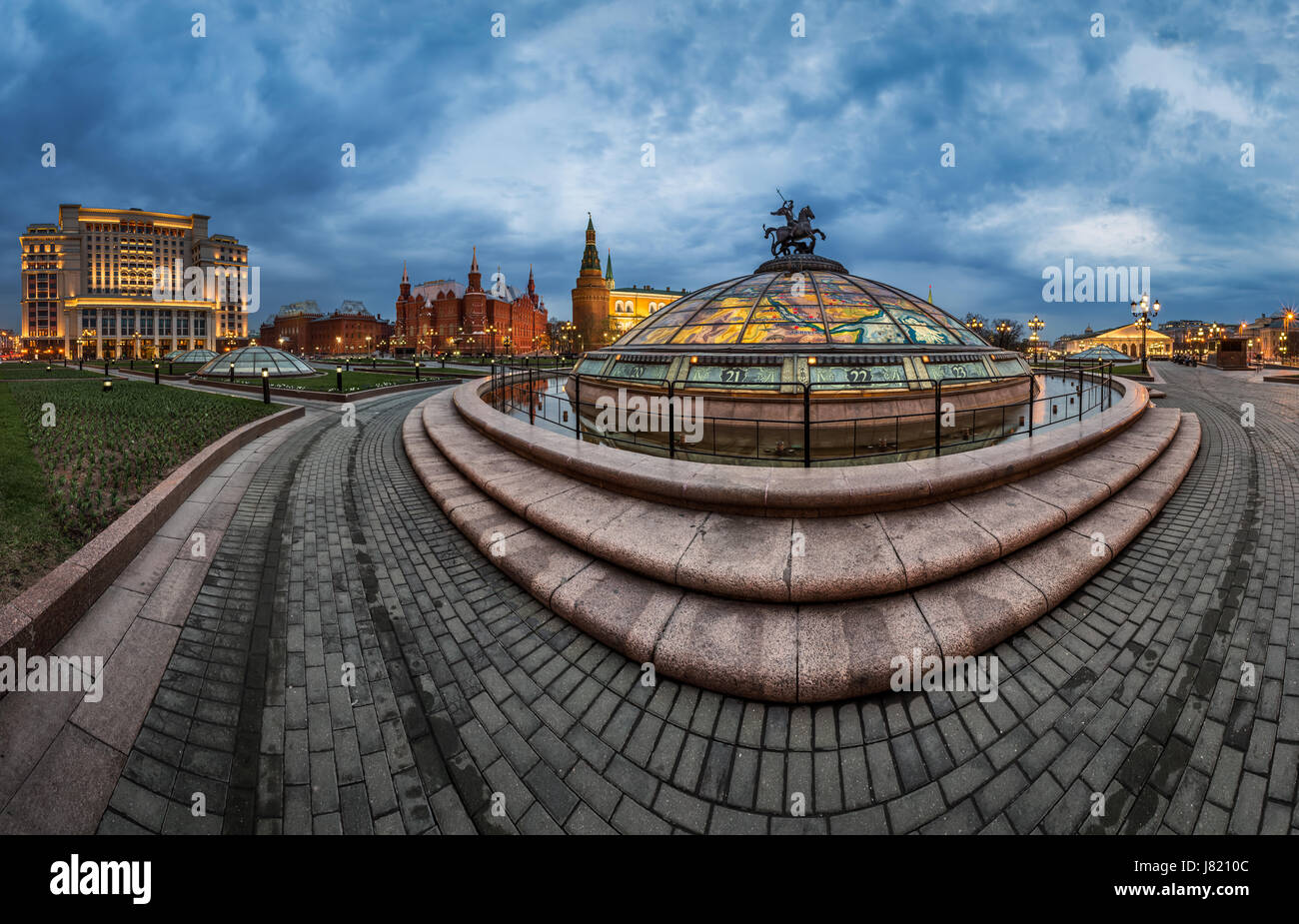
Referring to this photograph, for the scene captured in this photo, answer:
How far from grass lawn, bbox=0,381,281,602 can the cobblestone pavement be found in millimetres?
1317

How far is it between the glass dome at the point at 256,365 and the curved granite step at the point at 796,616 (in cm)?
3060

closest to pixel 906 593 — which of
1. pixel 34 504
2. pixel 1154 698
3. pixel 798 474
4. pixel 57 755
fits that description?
A: pixel 1154 698

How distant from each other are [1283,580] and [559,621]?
6478 millimetres

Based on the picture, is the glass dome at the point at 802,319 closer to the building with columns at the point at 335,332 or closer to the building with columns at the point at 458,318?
the building with columns at the point at 458,318

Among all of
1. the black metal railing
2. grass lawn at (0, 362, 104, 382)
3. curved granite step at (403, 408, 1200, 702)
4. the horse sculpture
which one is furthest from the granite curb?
grass lawn at (0, 362, 104, 382)

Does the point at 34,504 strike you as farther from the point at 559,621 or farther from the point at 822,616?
the point at 822,616

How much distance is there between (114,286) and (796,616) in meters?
165

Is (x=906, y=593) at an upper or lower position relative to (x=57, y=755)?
upper

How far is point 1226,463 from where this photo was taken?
8.41m

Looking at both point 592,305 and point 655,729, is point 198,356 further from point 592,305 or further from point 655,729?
point 592,305

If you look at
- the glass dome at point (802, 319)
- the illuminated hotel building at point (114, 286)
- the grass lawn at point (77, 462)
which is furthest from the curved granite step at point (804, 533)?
the illuminated hotel building at point (114, 286)

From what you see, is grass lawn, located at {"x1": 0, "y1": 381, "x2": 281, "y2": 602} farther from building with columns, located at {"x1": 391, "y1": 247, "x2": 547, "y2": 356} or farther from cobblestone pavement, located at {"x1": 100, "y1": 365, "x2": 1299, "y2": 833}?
building with columns, located at {"x1": 391, "y1": 247, "x2": 547, "y2": 356}
